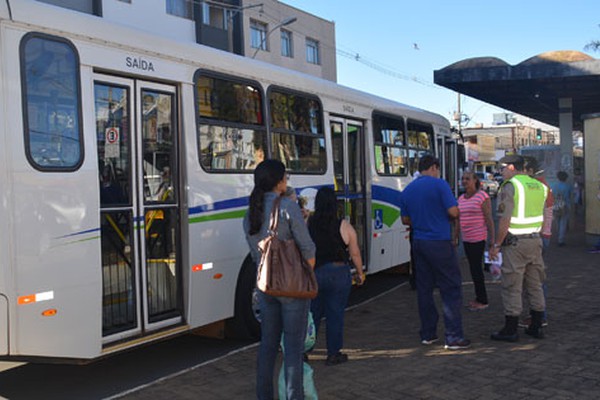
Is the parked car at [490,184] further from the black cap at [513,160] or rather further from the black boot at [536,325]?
the black boot at [536,325]

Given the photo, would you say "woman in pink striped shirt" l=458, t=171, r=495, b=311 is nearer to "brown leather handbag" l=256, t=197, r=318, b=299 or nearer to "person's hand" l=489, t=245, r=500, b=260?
"person's hand" l=489, t=245, r=500, b=260

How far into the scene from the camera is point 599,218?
14.5m

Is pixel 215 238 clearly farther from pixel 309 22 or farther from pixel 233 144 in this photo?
pixel 309 22

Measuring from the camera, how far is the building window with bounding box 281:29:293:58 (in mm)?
40375

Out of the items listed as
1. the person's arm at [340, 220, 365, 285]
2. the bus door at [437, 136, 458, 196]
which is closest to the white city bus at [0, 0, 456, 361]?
the person's arm at [340, 220, 365, 285]

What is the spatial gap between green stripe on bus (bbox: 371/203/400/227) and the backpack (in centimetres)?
646

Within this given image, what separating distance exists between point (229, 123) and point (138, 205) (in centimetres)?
156

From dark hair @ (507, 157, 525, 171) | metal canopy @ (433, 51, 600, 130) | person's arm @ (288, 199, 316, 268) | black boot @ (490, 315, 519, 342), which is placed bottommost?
black boot @ (490, 315, 519, 342)

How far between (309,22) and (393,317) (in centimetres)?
3698

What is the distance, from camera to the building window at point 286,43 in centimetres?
4038

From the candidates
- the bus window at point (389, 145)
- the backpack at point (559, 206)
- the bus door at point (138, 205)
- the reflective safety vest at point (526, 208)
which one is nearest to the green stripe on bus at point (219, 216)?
the bus door at point (138, 205)

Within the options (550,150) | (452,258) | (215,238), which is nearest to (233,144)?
(215,238)

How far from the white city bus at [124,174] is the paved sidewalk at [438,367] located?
0.70m

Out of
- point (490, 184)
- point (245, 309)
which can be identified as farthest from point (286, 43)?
point (245, 309)
